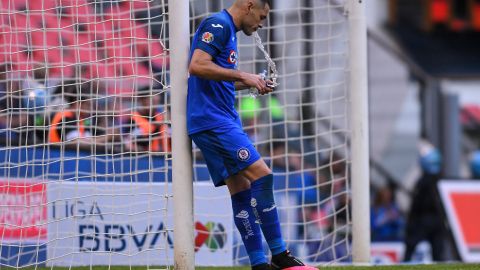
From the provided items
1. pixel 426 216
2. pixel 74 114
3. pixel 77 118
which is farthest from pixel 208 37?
pixel 426 216

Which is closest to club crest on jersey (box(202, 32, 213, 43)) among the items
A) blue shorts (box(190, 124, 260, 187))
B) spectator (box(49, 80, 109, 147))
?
blue shorts (box(190, 124, 260, 187))

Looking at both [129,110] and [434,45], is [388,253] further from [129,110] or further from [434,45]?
[434,45]

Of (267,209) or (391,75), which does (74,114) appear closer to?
(267,209)

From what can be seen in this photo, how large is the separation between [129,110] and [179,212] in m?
2.03

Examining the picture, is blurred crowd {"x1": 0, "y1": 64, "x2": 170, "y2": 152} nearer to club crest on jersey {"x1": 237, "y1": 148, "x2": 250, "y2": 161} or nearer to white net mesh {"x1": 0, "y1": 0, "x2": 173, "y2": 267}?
white net mesh {"x1": 0, "y1": 0, "x2": 173, "y2": 267}

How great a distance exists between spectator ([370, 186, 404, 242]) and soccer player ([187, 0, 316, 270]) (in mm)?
7949

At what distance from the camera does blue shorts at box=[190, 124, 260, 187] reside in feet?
22.5

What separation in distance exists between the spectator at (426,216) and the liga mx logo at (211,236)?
529 cm

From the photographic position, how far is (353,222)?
8805 millimetres

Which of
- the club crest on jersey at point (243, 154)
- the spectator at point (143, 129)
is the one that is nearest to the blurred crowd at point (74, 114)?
the spectator at point (143, 129)

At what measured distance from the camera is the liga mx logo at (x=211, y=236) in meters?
9.37

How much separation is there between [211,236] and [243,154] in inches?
106

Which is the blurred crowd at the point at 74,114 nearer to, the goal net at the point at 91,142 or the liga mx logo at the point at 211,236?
the goal net at the point at 91,142

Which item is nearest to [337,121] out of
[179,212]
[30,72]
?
[30,72]
